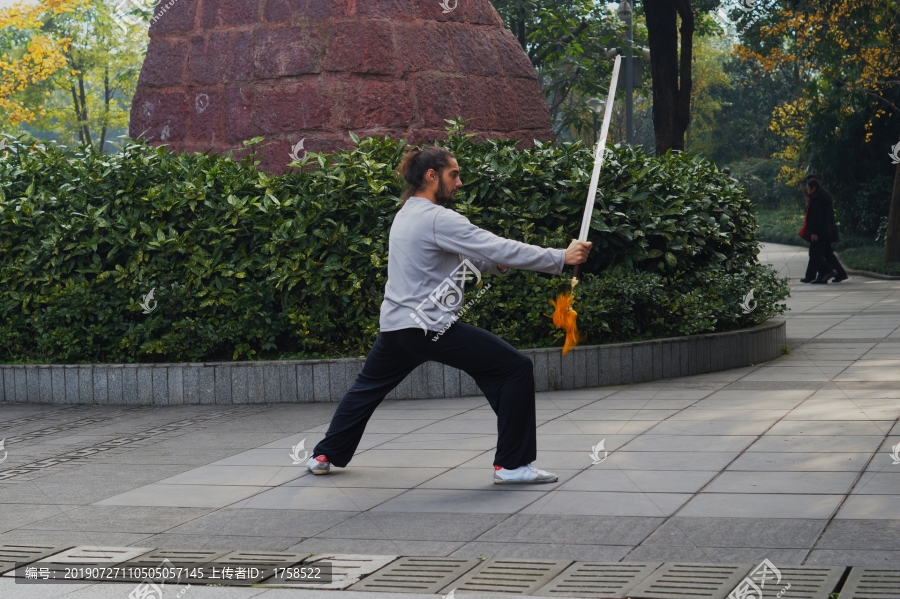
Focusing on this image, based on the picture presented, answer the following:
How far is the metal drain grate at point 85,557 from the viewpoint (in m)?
4.77

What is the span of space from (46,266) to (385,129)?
10.5ft

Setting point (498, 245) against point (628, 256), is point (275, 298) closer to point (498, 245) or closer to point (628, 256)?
point (628, 256)

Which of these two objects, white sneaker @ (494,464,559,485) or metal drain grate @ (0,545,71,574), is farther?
white sneaker @ (494,464,559,485)

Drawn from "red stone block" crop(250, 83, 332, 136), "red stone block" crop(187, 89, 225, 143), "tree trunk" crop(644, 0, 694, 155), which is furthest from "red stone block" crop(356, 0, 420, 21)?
"tree trunk" crop(644, 0, 694, 155)

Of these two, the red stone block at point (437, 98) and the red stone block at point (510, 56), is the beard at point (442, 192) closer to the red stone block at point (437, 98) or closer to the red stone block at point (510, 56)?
the red stone block at point (437, 98)

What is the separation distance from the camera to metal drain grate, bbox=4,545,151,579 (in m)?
4.77

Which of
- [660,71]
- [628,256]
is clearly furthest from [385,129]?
[660,71]

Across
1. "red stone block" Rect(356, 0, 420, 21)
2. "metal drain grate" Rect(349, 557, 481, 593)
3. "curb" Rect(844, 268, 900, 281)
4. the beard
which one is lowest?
"metal drain grate" Rect(349, 557, 481, 593)

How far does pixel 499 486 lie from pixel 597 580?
5.55 feet

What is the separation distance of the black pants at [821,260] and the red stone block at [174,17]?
11892 mm

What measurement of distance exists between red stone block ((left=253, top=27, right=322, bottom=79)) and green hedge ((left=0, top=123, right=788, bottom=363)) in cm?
111

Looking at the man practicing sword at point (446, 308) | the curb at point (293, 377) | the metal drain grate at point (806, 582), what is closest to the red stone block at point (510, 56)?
the curb at point (293, 377)

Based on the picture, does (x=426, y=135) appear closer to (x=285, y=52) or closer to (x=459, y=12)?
(x=459, y=12)

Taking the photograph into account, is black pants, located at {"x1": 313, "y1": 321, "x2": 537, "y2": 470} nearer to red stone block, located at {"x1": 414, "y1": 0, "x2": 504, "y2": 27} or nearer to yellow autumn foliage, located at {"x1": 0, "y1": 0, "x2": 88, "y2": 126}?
red stone block, located at {"x1": 414, "y1": 0, "x2": 504, "y2": 27}
